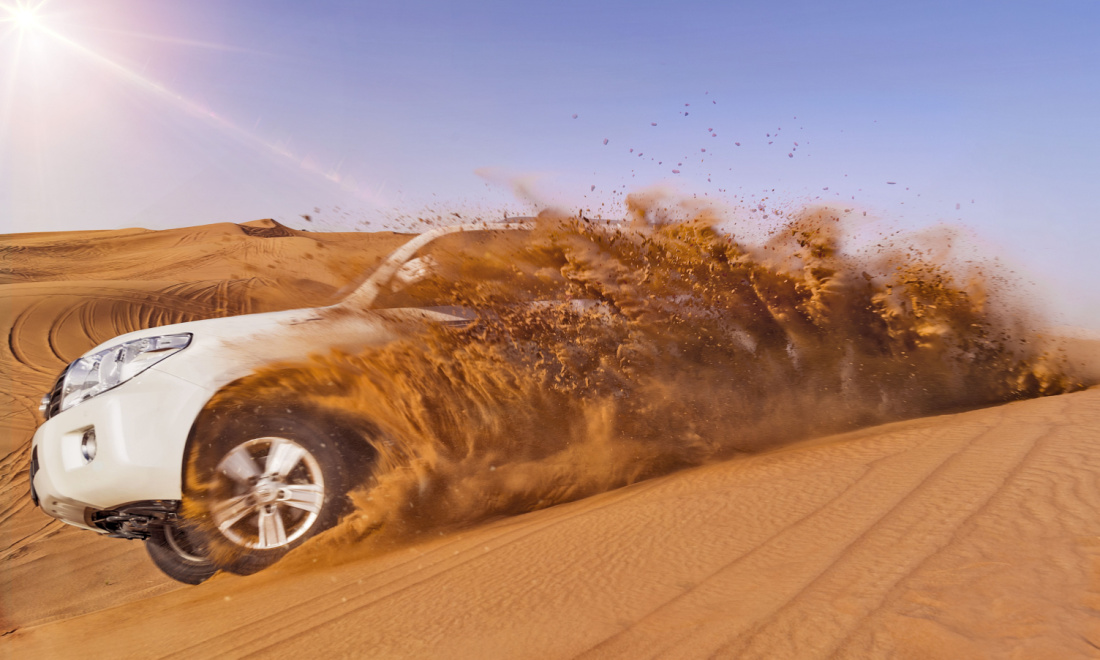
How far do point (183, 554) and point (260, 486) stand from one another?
0.58m

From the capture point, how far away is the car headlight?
306cm

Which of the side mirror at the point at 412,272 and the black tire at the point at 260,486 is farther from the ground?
the side mirror at the point at 412,272

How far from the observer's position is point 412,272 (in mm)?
4160

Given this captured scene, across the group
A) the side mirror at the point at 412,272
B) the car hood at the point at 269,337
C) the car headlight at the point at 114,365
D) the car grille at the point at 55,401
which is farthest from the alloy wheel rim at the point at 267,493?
the side mirror at the point at 412,272

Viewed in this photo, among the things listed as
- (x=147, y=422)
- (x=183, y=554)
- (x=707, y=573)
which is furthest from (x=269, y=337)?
(x=707, y=573)

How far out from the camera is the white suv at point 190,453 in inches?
117

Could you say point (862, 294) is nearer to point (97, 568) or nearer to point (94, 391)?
point (94, 391)

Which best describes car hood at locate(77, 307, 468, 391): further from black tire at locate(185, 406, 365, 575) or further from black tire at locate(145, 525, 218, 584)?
black tire at locate(145, 525, 218, 584)

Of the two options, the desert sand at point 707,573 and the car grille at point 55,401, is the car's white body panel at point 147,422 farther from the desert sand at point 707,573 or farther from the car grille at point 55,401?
the desert sand at point 707,573

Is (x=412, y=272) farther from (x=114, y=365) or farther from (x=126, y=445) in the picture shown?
(x=126, y=445)

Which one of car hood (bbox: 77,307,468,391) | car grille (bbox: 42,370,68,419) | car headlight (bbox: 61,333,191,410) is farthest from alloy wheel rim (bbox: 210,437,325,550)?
car grille (bbox: 42,370,68,419)

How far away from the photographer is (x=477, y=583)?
8.45 feet

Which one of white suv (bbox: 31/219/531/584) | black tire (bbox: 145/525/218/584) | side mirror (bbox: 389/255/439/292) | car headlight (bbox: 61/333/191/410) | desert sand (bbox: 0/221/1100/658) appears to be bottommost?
desert sand (bbox: 0/221/1100/658)

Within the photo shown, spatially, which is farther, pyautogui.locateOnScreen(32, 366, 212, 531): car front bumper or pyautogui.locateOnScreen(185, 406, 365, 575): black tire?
pyautogui.locateOnScreen(185, 406, 365, 575): black tire
